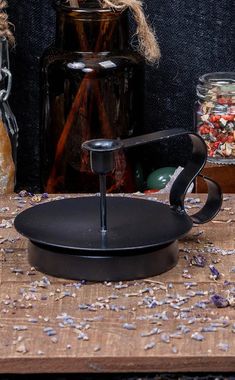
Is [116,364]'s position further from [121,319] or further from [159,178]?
[159,178]

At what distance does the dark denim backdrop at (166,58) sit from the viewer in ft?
6.91

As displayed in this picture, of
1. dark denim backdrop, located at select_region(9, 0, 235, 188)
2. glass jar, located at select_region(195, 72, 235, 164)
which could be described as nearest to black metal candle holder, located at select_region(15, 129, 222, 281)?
glass jar, located at select_region(195, 72, 235, 164)

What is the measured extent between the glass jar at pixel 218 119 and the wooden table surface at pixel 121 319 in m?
0.43

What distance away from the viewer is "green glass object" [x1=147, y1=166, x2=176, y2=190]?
6.73ft

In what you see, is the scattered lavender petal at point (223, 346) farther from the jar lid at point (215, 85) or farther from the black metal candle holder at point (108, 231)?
the jar lid at point (215, 85)

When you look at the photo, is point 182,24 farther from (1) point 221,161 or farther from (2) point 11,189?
(2) point 11,189

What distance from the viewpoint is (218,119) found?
6.30 feet

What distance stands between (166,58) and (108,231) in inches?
32.0

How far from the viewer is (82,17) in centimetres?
192

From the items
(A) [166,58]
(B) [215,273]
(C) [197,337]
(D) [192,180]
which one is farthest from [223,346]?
(A) [166,58]

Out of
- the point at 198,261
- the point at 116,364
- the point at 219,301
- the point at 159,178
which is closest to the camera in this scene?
the point at 116,364

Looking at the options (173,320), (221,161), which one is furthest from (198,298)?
(221,161)

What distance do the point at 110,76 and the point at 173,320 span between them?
78 cm

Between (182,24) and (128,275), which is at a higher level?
(182,24)
